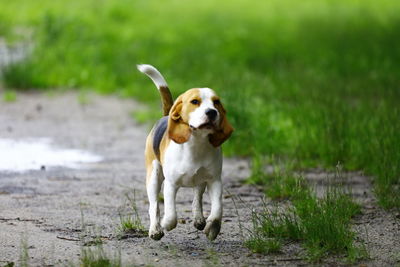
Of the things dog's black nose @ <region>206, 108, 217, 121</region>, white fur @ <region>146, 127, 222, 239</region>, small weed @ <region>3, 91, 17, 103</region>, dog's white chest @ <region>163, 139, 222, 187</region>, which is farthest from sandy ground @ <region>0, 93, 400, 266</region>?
small weed @ <region>3, 91, 17, 103</region>

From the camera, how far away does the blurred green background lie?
948 centimetres

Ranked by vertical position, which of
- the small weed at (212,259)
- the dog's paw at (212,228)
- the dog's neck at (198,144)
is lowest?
the small weed at (212,259)

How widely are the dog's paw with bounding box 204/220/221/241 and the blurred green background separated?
184cm

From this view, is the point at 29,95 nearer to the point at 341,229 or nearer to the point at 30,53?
the point at 30,53

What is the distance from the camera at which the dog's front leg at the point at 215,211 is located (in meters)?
5.94

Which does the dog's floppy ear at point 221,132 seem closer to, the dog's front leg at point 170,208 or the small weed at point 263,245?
the dog's front leg at point 170,208

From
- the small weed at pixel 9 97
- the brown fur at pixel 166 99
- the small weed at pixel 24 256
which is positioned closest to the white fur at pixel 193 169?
the brown fur at pixel 166 99

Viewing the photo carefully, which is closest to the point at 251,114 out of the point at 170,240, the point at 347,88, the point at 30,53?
the point at 347,88

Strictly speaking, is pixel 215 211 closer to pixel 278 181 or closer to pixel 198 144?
pixel 198 144

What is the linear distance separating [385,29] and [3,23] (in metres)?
8.36

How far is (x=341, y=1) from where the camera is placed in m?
26.6

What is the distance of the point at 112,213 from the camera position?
7328 millimetres

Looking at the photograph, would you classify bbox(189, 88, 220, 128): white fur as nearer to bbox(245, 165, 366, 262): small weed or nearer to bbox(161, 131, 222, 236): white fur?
bbox(161, 131, 222, 236): white fur

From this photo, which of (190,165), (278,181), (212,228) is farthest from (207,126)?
(278,181)
